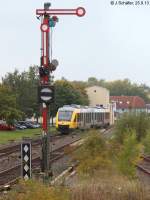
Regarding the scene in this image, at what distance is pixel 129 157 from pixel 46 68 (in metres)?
6.44

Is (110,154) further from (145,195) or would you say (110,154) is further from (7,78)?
(7,78)

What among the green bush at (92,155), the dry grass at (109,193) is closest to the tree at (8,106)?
the green bush at (92,155)

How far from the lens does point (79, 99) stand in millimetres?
121562

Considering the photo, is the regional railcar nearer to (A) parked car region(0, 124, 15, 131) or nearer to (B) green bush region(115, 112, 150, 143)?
(A) parked car region(0, 124, 15, 131)

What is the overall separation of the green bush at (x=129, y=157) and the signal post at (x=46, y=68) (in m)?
4.96

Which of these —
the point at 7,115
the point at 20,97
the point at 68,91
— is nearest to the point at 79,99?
the point at 68,91

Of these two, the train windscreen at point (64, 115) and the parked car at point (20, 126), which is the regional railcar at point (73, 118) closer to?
the train windscreen at point (64, 115)

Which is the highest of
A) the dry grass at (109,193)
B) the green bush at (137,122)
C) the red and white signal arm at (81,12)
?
the red and white signal arm at (81,12)

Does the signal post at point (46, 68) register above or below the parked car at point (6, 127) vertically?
above

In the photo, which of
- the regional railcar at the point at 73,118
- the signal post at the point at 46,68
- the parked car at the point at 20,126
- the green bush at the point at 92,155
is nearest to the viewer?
the signal post at the point at 46,68

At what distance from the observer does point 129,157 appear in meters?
24.7

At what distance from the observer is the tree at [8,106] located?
246ft

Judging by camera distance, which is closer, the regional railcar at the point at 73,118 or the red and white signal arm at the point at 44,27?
the red and white signal arm at the point at 44,27

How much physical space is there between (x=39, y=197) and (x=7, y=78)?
7983 cm
